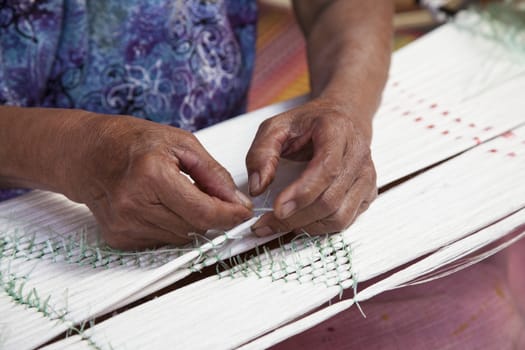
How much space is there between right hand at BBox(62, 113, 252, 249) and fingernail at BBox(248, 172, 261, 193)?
0.06 feet

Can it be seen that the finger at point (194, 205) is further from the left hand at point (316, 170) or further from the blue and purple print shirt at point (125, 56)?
the blue and purple print shirt at point (125, 56)

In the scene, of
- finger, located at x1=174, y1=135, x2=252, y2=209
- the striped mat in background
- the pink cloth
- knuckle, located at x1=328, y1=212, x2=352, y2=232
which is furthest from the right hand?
the striped mat in background

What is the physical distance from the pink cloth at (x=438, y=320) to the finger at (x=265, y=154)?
0.22 m

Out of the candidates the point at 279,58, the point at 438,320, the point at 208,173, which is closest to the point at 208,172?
the point at 208,173

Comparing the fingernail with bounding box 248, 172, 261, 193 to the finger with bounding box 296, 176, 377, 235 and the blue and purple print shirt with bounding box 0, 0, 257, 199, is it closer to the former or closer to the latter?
the finger with bounding box 296, 176, 377, 235

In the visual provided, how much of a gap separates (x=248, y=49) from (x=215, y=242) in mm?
700

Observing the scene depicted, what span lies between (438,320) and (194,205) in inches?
15.9

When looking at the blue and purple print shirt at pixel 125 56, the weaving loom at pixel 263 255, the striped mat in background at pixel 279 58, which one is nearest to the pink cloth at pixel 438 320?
the weaving loom at pixel 263 255

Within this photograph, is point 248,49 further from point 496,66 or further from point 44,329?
point 44,329

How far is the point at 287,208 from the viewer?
2.68ft

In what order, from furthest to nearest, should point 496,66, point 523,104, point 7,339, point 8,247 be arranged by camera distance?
point 496,66
point 523,104
point 8,247
point 7,339

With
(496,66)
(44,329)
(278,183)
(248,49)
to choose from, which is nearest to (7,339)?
(44,329)

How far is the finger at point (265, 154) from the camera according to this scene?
857 mm

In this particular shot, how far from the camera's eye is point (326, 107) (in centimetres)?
98
